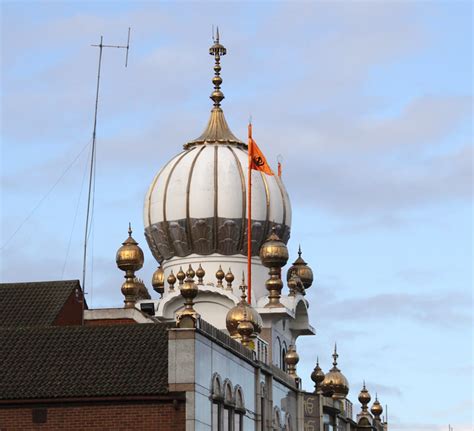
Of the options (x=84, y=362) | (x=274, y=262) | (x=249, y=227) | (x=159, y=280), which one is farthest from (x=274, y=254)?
(x=84, y=362)

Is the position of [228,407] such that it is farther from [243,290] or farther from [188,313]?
[243,290]

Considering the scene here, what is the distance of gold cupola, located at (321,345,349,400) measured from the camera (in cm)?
7656

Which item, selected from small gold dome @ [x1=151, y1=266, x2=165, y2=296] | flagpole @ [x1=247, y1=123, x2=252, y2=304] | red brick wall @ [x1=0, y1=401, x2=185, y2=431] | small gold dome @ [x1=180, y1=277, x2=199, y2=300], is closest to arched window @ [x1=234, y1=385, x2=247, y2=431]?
small gold dome @ [x1=180, y1=277, x2=199, y2=300]

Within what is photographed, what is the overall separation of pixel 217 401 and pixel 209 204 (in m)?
18.1

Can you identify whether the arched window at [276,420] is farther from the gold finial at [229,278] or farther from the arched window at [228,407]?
the gold finial at [229,278]

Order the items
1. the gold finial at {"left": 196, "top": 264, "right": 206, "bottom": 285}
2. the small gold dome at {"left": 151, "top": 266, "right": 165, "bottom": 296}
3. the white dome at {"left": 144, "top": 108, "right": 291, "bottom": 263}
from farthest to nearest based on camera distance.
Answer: the small gold dome at {"left": 151, "top": 266, "right": 165, "bottom": 296} < the white dome at {"left": 144, "top": 108, "right": 291, "bottom": 263} < the gold finial at {"left": 196, "top": 264, "right": 206, "bottom": 285}

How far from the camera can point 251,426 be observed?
64.2 m

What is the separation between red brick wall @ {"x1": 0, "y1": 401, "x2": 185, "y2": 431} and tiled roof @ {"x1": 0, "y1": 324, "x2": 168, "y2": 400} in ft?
1.31

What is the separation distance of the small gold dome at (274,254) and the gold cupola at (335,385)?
534 cm

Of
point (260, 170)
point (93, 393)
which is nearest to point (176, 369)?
point (93, 393)

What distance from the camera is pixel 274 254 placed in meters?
74.4

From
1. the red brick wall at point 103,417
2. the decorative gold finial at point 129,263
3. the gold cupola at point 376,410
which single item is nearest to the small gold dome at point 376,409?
the gold cupola at point 376,410

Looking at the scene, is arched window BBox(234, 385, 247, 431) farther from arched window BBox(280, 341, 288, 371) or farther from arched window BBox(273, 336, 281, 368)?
arched window BBox(280, 341, 288, 371)

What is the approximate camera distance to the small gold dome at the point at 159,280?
7812 cm
